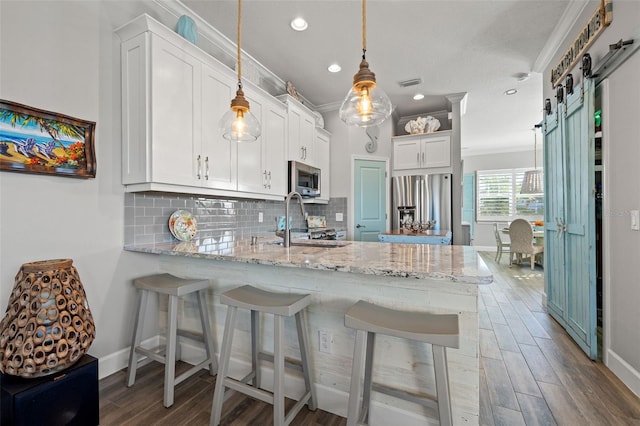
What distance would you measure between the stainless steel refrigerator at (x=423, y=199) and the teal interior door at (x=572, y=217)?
4.59ft

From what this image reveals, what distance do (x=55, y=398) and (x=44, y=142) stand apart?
1.36m

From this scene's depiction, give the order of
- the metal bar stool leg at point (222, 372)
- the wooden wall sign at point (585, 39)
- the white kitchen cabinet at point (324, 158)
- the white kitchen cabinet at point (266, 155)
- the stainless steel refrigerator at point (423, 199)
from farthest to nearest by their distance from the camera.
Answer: the stainless steel refrigerator at point (423, 199)
the white kitchen cabinet at point (324, 158)
the white kitchen cabinet at point (266, 155)
the wooden wall sign at point (585, 39)
the metal bar stool leg at point (222, 372)

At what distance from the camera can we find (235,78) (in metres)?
2.56

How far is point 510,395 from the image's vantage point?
178cm

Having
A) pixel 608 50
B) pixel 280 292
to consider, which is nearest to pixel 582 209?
pixel 608 50

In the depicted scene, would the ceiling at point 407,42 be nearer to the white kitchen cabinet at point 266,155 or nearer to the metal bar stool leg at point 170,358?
the white kitchen cabinet at point 266,155

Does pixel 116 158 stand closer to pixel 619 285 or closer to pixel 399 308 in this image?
pixel 399 308

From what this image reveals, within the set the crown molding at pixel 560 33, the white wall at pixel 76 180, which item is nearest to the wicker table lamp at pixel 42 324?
the white wall at pixel 76 180

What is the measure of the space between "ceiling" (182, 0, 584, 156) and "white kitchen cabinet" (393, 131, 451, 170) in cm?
58

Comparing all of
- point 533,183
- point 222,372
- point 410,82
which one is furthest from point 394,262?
point 533,183

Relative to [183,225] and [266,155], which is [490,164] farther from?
[183,225]

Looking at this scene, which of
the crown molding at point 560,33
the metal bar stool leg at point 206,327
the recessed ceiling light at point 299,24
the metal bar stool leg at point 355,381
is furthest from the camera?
the recessed ceiling light at point 299,24

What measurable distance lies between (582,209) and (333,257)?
7.34 feet

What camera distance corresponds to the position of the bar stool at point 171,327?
1686 mm
